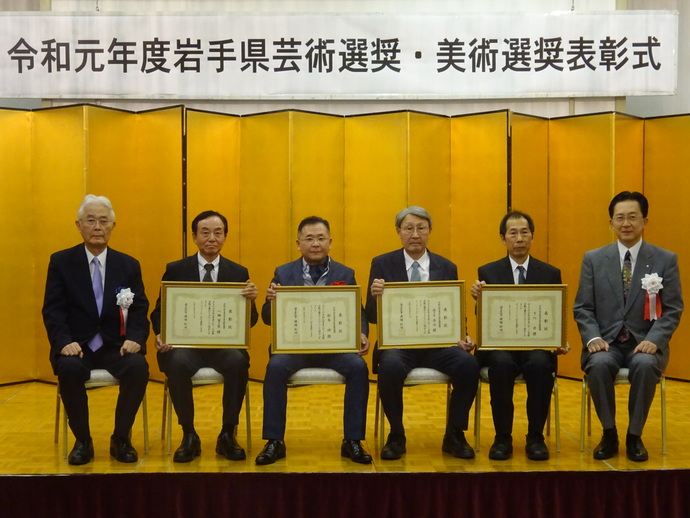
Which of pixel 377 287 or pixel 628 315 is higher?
pixel 377 287

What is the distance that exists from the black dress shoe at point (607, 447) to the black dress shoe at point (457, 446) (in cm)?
65

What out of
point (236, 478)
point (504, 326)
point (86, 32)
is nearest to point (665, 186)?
point (504, 326)

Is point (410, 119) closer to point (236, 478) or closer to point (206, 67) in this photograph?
point (206, 67)

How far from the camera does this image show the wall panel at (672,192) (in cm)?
590

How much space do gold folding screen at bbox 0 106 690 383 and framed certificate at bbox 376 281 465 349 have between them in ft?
7.04

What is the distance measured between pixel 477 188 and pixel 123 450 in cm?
360

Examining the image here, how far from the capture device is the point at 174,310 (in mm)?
3854

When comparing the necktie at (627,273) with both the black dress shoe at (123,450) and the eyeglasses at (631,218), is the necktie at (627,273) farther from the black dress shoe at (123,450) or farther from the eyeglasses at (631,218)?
the black dress shoe at (123,450)

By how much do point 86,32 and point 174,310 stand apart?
125 inches

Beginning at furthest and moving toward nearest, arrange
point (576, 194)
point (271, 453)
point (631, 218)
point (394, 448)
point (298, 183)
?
point (576, 194) < point (298, 183) < point (631, 218) < point (394, 448) < point (271, 453)

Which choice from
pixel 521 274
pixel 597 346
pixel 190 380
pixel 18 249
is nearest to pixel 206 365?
pixel 190 380

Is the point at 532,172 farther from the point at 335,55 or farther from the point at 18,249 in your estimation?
the point at 18,249

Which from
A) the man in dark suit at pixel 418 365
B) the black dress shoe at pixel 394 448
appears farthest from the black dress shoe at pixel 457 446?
the black dress shoe at pixel 394 448

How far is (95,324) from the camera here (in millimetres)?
3938
